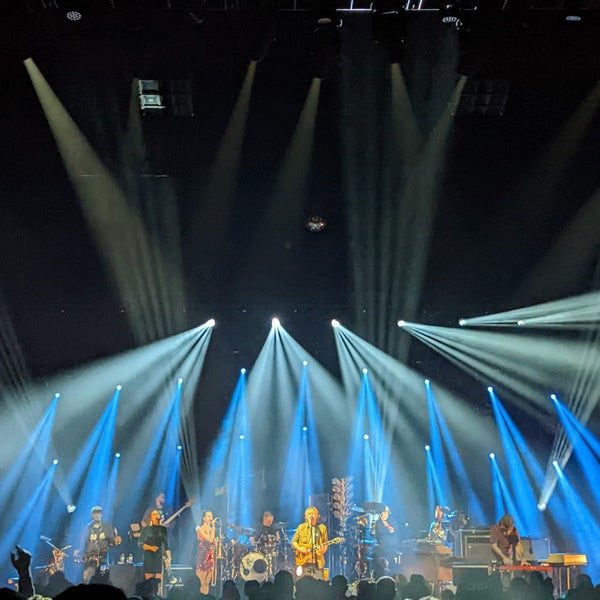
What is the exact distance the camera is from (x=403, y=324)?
12.9 metres

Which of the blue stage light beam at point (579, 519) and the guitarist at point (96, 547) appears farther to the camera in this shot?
the blue stage light beam at point (579, 519)

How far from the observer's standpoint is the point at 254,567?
10.8m

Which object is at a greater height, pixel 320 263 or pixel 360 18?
pixel 320 263

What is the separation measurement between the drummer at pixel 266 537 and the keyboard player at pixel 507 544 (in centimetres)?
305

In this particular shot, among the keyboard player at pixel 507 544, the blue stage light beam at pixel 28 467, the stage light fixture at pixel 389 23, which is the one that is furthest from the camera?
A: the blue stage light beam at pixel 28 467

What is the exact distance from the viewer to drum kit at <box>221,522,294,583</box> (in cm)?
1080

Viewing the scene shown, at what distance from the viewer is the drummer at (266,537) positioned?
11.3 meters

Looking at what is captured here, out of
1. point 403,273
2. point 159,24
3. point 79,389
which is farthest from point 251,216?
point 79,389

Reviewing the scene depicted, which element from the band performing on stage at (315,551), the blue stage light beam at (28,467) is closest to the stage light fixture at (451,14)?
the band performing on stage at (315,551)

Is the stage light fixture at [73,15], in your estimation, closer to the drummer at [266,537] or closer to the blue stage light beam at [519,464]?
the drummer at [266,537]

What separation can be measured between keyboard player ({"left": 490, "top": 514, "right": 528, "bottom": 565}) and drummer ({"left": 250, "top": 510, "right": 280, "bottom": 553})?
3.05 m

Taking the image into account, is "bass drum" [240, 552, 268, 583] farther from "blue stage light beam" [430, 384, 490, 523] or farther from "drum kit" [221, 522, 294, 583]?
"blue stage light beam" [430, 384, 490, 523]

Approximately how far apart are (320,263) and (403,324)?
229cm

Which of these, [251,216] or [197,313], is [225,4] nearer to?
[251,216]
